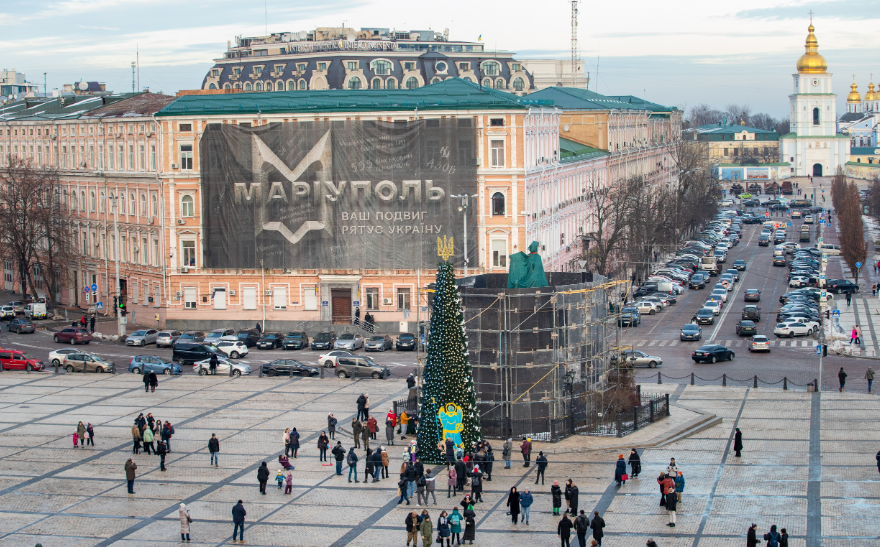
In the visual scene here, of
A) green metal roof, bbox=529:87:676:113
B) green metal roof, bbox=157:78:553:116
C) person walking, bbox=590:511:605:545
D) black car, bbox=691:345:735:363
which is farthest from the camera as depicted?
green metal roof, bbox=529:87:676:113

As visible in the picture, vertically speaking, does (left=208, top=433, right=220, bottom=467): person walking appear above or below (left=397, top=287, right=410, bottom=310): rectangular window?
below

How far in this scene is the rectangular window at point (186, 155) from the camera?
79500 millimetres

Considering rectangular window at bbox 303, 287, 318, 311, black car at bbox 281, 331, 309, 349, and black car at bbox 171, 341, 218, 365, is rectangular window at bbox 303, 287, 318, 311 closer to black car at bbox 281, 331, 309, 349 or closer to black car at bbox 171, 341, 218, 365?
black car at bbox 281, 331, 309, 349

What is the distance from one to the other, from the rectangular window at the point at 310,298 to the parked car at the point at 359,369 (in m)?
17.1

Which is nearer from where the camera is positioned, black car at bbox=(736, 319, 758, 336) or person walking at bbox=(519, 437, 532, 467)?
person walking at bbox=(519, 437, 532, 467)

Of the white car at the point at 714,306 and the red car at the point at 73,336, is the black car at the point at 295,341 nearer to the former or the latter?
the red car at the point at 73,336

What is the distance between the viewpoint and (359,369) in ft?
200

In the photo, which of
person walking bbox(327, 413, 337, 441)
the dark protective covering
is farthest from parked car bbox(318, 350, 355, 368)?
person walking bbox(327, 413, 337, 441)

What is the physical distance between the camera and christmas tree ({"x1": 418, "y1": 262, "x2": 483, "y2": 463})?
41500 mm

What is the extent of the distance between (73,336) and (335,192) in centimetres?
1907

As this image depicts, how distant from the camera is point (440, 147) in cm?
7512

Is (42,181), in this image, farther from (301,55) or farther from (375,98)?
(301,55)

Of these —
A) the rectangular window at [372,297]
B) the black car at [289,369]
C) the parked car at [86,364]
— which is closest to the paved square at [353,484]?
the black car at [289,369]

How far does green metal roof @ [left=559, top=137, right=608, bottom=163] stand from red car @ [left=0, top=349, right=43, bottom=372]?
4122cm
